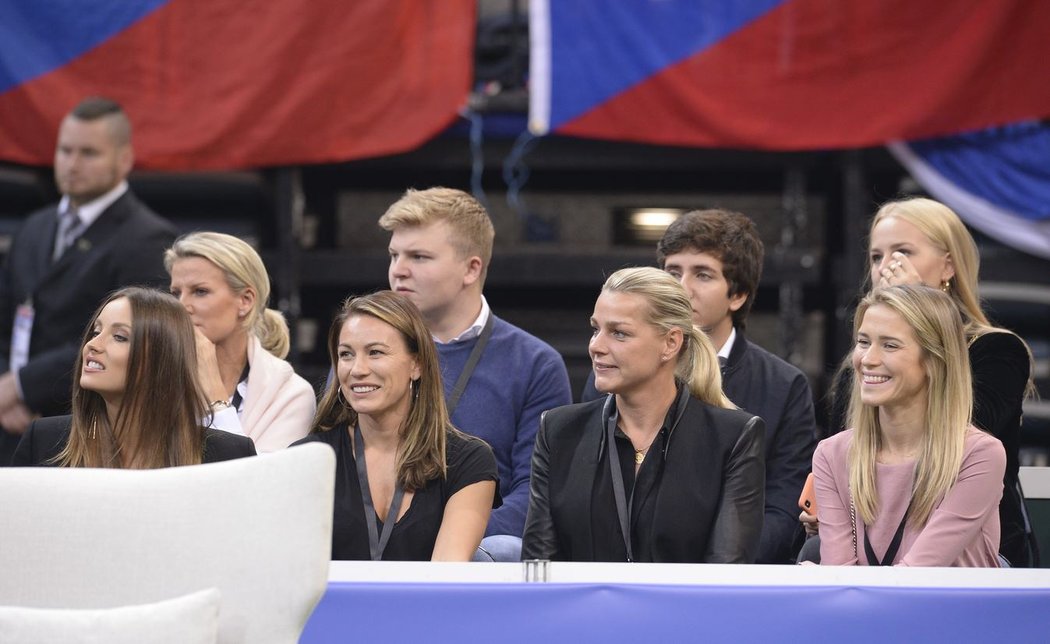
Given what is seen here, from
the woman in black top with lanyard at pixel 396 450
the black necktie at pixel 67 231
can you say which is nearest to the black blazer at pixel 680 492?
the woman in black top with lanyard at pixel 396 450

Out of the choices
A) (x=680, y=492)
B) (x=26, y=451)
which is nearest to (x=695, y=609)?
Answer: (x=680, y=492)

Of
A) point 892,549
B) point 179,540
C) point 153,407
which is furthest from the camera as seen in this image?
point 892,549

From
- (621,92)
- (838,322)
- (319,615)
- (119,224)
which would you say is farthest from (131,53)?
(319,615)

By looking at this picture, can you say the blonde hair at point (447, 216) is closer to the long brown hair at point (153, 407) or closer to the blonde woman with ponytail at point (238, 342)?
the blonde woman with ponytail at point (238, 342)

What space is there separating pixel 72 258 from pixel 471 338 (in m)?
1.63

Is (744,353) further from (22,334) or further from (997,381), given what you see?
(22,334)

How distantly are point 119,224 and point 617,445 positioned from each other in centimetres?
230

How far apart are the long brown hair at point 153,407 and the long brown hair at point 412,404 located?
1.32ft

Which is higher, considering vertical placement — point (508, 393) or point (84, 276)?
point (84, 276)

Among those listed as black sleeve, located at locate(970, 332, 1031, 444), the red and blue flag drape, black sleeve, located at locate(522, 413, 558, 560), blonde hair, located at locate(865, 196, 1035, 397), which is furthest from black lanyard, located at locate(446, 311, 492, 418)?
the red and blue flag drape

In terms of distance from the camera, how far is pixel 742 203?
5711 millimetres

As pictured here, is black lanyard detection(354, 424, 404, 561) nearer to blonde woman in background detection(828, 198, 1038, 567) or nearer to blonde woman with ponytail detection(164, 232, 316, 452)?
blonde woman with ponytail detection(164, 232, 316, 452)

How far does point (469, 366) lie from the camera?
3648mm

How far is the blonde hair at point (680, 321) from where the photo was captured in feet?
10.3
